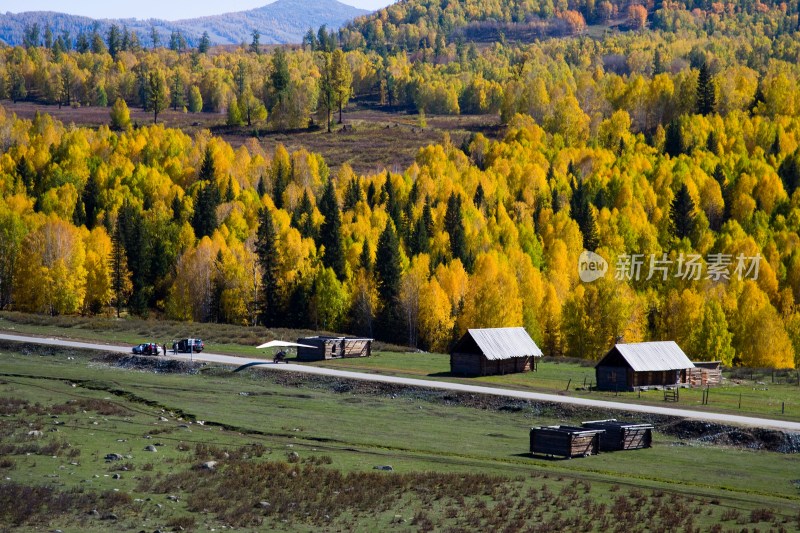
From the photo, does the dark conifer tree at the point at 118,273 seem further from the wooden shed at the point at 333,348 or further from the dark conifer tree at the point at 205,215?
the wooden shed at the point at 333,348

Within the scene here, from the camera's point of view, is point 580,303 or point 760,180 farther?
point 760,180

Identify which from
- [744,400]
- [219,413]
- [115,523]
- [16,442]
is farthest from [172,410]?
[744,400]

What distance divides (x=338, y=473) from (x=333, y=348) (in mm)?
39569

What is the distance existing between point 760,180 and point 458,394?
108m

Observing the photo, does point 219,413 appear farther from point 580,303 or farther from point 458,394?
point 580,303

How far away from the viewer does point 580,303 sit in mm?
102438

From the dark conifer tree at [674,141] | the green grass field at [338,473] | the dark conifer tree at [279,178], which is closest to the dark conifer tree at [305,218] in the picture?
the dark conifer tree at [279,178]

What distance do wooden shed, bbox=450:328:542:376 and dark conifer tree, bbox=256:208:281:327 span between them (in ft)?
135

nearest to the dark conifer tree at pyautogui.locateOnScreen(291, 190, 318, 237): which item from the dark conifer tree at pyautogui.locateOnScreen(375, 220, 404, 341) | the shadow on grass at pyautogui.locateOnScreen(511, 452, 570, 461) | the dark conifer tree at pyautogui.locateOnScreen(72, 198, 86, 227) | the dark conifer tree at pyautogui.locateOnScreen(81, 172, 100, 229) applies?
the dark conifer tree at pyautogui.locateOnScreen(375, 220, 404, 341)

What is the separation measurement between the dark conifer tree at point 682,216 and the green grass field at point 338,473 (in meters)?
92.7

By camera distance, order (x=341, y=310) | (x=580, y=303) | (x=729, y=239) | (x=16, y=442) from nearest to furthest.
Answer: (x=16, y=442), (x=580, y=303), (x=341, y=310), (x=729, y=239)

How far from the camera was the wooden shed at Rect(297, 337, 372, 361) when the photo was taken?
7988 centimetres

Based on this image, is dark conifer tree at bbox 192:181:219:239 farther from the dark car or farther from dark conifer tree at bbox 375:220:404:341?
the dark car

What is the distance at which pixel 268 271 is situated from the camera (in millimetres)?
113625
